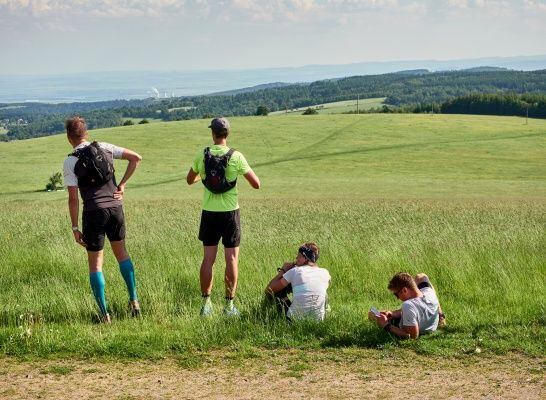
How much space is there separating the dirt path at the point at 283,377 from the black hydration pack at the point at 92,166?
73.9 inches

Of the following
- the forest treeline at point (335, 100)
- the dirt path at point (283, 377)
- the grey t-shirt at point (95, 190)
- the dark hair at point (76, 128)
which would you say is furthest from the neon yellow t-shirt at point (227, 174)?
the forest treeline at point (335, 100)

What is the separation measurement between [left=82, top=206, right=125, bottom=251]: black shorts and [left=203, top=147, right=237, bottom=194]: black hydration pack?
3.18 feet

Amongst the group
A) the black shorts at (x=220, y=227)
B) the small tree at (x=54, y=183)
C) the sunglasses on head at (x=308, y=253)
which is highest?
the black shorts at (x=220, y=227)

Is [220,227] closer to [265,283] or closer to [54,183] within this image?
[265,283]

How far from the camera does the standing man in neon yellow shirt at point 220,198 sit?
271 inches

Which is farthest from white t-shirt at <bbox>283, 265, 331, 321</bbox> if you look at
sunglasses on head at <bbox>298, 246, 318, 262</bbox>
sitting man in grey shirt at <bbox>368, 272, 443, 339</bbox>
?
sitting man in grey shirt at <bbox>368, 272, 443, 339</bbox>

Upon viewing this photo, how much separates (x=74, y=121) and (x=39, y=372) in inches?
98.0

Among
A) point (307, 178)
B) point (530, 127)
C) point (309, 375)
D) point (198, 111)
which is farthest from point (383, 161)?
point (198, 111)

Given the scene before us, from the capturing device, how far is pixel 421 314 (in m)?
6.07

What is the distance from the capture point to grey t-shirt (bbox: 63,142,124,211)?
21.7 feet

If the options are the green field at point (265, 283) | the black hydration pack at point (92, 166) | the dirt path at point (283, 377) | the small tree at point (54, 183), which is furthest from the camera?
the small tree at point (54, 183)

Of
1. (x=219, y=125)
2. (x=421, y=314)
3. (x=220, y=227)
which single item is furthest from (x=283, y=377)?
→ (x=219, y=125)

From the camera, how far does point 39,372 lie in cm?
532

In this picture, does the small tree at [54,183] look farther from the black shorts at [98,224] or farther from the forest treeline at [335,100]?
the forest treeline at [335,100]
